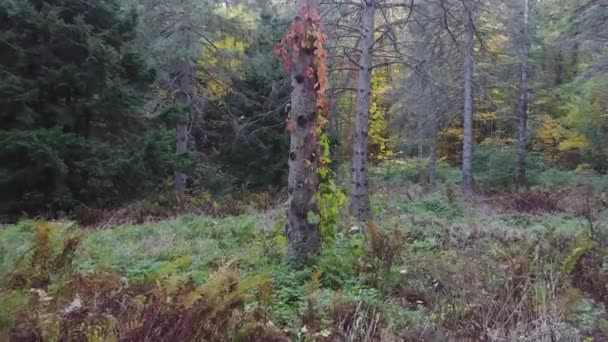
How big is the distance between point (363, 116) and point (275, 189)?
21.1 ft

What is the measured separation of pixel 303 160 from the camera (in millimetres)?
5297

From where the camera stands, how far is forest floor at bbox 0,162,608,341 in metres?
3.16

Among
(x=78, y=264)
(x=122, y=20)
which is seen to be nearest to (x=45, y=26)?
(x=122, y=20)

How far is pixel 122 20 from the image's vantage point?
11.8 metres

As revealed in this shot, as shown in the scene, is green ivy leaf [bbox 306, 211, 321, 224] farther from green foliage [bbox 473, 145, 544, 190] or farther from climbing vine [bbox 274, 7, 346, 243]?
green foliage [bbox 473, 145, 544, 190]

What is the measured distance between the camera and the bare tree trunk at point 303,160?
17.3 feet

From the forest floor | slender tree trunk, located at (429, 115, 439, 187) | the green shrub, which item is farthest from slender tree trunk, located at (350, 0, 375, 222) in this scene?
the green shrub

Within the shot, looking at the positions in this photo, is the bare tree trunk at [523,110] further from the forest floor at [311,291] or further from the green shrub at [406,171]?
the forest floor at [311,291]

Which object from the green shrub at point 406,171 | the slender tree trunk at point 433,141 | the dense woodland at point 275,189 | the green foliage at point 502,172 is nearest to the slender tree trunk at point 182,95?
the dense woodland at point 275,189

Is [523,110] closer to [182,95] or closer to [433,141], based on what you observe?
[433,141]

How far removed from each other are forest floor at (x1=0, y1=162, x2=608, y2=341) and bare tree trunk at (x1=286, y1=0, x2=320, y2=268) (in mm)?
249

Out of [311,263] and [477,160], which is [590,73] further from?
[311,263]

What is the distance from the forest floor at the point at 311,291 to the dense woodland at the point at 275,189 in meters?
0.02

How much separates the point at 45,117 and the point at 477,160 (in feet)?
69.5
